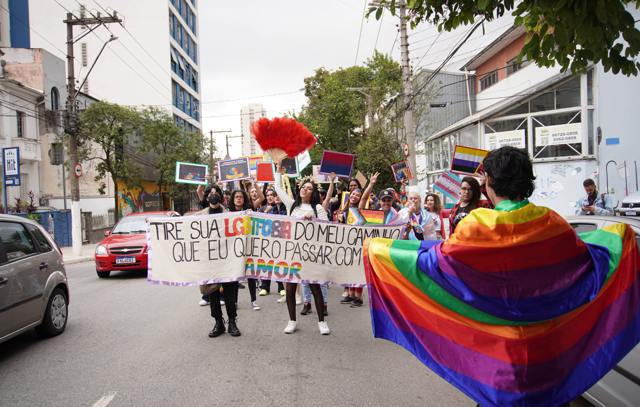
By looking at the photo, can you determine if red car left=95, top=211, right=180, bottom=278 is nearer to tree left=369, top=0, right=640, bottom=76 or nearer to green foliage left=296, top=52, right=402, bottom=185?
tree left=369, top=0, right=640, bottom=76

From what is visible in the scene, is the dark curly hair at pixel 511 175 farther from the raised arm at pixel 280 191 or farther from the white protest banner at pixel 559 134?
the white protest banner at pixel 559 134

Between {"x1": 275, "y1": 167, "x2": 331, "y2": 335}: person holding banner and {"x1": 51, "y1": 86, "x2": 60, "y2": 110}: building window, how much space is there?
27.6m

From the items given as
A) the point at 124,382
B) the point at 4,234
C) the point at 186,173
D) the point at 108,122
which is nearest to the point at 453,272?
the point at 124,382

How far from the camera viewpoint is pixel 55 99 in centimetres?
2883

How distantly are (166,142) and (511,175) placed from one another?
3123 centimetres

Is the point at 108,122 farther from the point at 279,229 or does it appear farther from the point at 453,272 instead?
the point at 453,272

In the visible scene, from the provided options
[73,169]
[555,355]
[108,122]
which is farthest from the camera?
[108,122]

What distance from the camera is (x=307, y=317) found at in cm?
Answer: 673

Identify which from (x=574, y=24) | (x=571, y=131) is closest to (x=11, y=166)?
(x=574, y=24)

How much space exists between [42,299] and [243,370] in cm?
282

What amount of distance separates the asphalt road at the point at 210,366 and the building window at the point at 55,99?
26.0 metres

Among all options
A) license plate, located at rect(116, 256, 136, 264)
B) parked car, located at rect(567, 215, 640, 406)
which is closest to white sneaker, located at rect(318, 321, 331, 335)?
parked car, located at rect(567, 215, 640, 406)

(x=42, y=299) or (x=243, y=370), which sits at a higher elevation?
(x=42, y=299)

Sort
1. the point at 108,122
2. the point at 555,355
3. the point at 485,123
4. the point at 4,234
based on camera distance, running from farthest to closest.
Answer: the point at 108,122 → the point at 485,123 → the point at 4,234 → the point at 555,355
